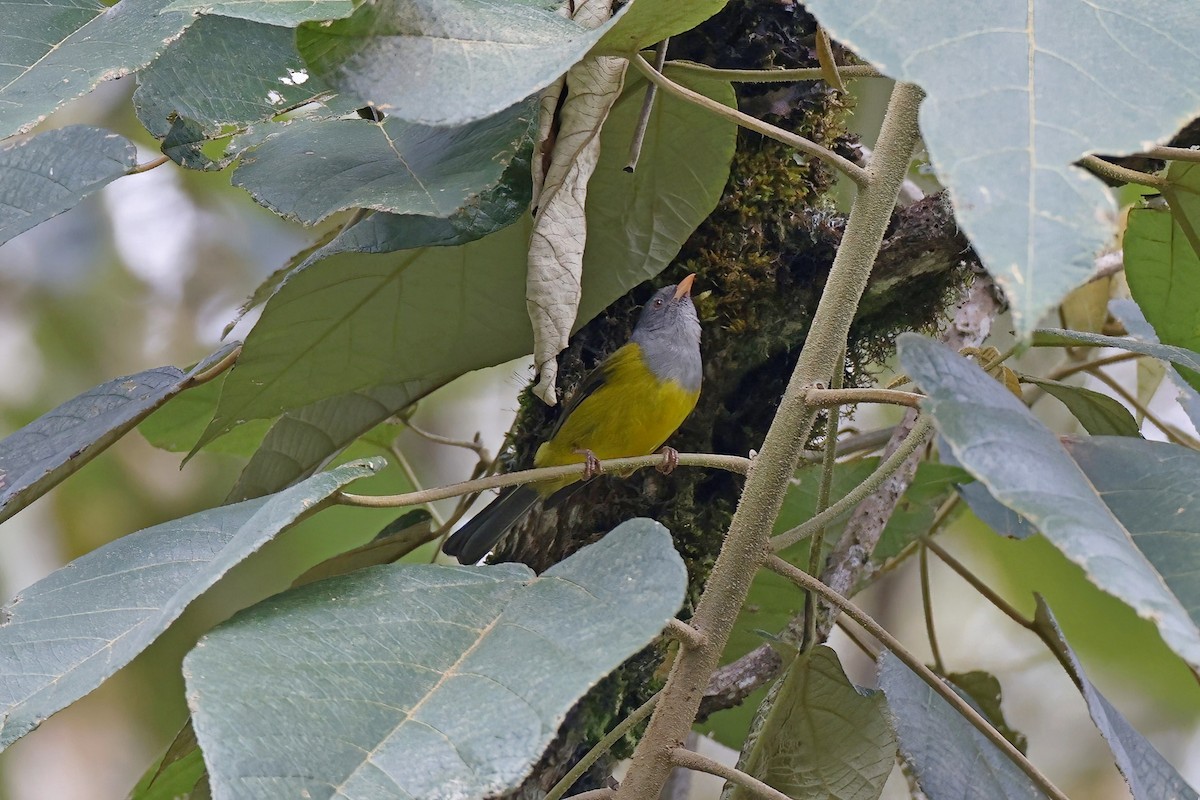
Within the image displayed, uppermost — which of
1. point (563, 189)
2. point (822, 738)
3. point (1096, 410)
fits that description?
point (563, 189)

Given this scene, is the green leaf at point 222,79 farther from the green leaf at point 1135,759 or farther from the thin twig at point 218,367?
the green leaf at point 1135,759

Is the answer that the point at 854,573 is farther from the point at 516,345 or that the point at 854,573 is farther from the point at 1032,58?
the point at 1032,58

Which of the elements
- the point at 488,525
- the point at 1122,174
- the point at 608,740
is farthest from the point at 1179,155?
the point at 488,525

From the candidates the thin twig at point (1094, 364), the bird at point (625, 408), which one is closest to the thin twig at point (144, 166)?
the bird at point (625, 408)

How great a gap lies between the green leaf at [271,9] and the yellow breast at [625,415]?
109 cm

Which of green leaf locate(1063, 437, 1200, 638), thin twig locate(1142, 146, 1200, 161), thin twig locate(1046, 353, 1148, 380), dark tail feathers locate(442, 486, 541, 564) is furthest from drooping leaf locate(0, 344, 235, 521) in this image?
thin twig locate(1046, 353, 1148, 380)

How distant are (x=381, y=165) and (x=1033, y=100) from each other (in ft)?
2.31

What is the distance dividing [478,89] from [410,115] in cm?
6

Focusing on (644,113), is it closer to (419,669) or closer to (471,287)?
(471,287)

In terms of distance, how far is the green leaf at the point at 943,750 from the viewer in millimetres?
1205

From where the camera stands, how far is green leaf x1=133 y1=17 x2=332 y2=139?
3.79ft

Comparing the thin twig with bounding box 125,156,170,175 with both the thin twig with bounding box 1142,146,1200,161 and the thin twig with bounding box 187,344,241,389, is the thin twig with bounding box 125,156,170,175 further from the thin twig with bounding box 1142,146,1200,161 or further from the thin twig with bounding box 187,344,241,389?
the thin twig with bounding box 1142,146,1200,161

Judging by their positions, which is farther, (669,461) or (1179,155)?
(669,461)

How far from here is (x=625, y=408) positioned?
2.58m
